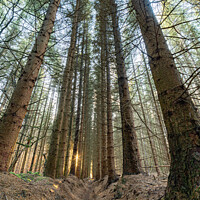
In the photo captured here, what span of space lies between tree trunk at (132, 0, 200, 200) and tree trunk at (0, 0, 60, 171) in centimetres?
189

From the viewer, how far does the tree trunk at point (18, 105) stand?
5.49 feet

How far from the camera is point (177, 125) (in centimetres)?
119

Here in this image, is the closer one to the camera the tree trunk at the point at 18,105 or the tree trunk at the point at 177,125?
the tree trunk at the point at 177,125

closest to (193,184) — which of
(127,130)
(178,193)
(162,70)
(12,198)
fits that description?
(178,193)

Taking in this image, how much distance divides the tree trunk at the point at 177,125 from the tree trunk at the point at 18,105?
6.21 ft

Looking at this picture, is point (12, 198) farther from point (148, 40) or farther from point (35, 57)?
point (148, 40)

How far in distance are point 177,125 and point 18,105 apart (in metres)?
2.08

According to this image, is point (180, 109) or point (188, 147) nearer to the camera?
point (188, 147)

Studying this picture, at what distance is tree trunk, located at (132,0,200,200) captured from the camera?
102 cm

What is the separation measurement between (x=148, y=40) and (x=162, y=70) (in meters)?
0.50

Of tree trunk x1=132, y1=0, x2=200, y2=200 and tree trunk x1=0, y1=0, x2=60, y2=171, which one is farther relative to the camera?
tree trunk x1=0, y1=0, x2=60, y2=171

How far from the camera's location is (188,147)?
1.07 m

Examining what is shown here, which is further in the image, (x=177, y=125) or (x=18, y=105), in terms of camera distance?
(x=18, y=105)

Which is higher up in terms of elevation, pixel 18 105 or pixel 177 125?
pixel 18 105
